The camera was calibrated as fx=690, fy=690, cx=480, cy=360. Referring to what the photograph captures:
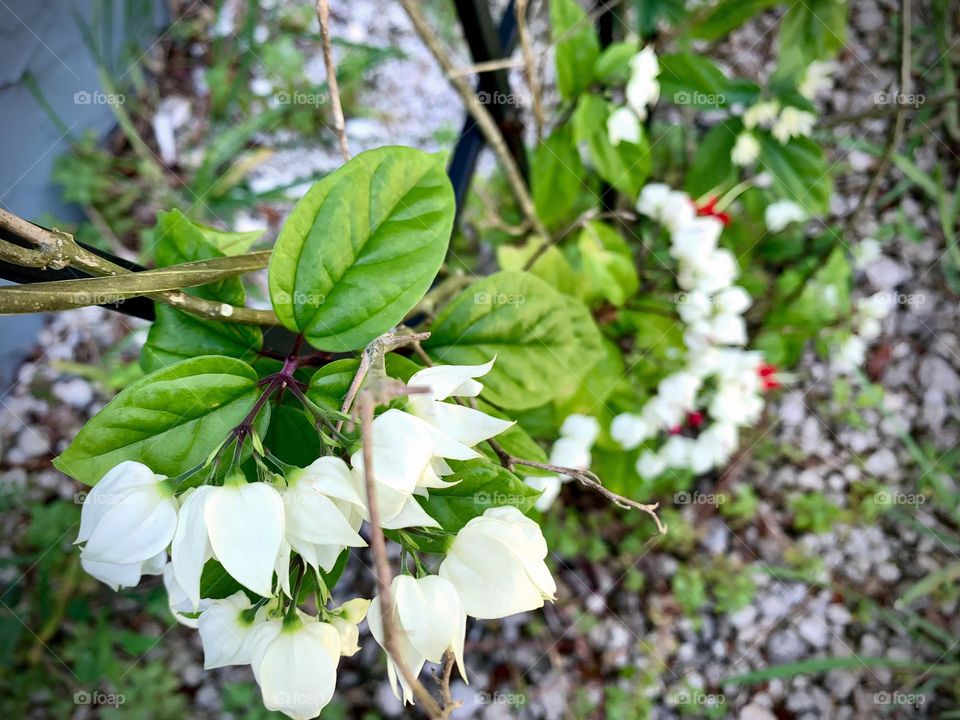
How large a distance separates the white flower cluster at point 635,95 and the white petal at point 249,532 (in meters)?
0.89

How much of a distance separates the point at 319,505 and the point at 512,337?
0.40m

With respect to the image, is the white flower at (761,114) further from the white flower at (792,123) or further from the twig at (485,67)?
the twig at (485,67)

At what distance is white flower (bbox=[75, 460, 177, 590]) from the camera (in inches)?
17.2

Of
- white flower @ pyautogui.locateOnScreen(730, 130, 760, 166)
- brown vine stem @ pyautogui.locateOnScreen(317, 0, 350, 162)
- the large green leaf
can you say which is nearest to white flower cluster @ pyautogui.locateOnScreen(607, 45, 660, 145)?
white flower @ pyautogui.locateOnScreen(730, 130, 760, 166)

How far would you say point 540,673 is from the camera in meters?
1.46

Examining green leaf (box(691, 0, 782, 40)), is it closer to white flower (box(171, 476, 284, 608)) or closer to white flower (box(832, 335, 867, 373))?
white flower (box(832, 335, 867, 373))

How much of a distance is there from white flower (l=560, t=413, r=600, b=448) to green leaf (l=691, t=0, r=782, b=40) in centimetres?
79

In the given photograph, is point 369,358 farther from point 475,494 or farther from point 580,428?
point 580,428

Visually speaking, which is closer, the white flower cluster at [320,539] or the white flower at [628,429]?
the white flower cluster at [320,539]

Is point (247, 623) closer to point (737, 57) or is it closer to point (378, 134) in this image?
point (378, 134)

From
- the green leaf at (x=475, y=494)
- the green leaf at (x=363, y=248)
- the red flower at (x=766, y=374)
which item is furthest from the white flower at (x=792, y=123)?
the green leaf at (x=475, y=494)

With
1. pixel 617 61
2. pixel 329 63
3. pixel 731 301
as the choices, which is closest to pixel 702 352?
pixel 731 301

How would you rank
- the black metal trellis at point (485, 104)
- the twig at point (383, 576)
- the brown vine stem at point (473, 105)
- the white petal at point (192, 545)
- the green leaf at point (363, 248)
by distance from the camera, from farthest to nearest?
the brown vine stem at point (473, 105) → the black metal trellis at point (485, 104) → the green leaf at point (363, 248) → the white petal at point (192, 545) → the twig at point (383, 576)

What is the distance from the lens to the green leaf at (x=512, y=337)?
0.75 metres
